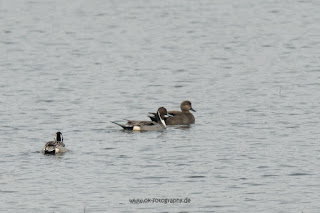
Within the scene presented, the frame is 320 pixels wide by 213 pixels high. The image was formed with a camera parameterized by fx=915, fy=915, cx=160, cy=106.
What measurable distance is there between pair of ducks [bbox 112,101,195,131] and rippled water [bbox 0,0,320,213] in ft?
1.25

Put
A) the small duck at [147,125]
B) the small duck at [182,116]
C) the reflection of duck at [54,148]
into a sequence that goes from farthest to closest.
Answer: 1. the small duck at [182,116]
2. the small duck at [147,125]
3. the reflection of duck at [54,148]

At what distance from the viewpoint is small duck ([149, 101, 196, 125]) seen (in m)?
26.2

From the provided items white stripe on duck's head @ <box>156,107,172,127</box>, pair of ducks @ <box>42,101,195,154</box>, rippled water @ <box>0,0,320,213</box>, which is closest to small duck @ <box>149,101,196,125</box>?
pair of ducks @ <box>42,101,195,154</box>

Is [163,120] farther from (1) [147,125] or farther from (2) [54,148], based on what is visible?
(2) [54,148]

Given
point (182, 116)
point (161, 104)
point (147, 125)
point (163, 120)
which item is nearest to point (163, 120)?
point (163, 120)

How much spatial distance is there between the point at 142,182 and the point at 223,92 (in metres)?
12.9

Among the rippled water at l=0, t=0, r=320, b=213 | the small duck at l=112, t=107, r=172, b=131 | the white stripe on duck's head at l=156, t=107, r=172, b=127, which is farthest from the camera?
the white stripe on duck's head at l=156, t=107, r=172, b=127

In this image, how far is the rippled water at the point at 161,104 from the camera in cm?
1716

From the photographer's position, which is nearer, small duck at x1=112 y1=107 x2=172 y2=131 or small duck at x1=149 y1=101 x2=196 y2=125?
small duck at x1=112 y1=107 x2=172 y2=131

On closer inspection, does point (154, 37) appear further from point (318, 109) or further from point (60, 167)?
point (60, 167)

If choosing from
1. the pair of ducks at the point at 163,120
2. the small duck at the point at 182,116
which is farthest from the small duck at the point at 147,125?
the small duck at the point at 182,116

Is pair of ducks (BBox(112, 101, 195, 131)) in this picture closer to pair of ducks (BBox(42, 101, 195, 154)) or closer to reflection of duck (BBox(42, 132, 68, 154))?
pair of ducks (BBox(42, 101, 195, 154))

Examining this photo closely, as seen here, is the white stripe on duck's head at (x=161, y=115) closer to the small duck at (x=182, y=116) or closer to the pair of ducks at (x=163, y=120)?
the pair of ducks at (x=163, y=120)

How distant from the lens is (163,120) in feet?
86.4
